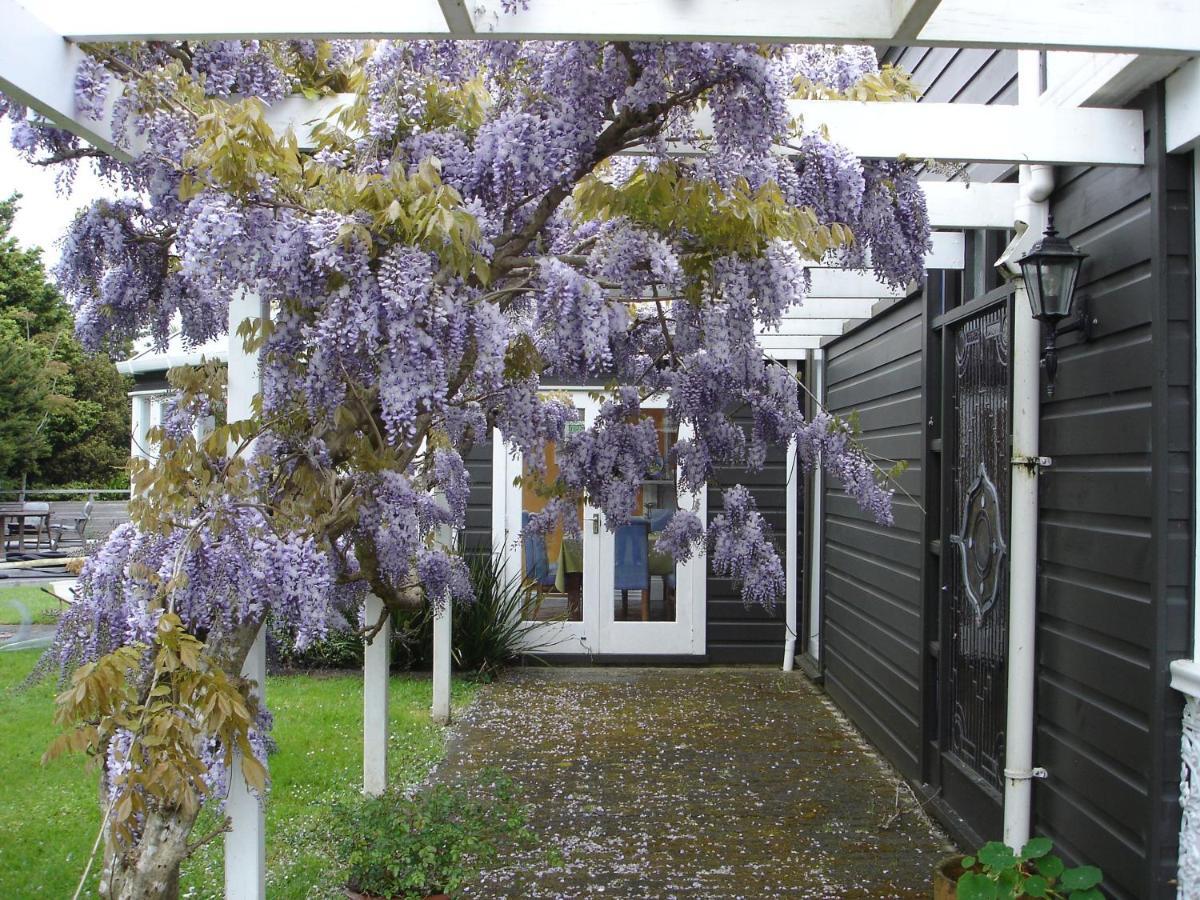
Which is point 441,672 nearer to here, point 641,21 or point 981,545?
point 981,545

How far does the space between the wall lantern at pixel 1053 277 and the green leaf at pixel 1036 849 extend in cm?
127

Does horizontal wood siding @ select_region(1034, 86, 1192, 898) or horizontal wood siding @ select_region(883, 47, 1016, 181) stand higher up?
horizontal wood siding @ select_region(883, 47, 1016, 181)

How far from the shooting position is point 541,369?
8.88 ft

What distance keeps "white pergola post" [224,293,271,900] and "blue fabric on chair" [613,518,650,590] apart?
16.2ft

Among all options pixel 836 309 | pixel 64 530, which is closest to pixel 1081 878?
pixel 836 309

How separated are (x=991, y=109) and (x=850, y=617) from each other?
3682mm

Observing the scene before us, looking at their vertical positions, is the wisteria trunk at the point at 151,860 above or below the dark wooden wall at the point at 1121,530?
below

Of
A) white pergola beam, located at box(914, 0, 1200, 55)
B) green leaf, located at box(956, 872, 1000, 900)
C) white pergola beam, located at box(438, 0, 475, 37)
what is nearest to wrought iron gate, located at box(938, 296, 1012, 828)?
green leaf, located at box(956, 872, 1000, 900)

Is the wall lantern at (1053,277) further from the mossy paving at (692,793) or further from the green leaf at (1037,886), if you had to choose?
the mossy paving at (692,793)

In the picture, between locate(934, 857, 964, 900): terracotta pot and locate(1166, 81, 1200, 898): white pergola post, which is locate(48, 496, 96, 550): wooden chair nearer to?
locate(934, 857, 964, 900): terracotta pot

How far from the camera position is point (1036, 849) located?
2.41 m

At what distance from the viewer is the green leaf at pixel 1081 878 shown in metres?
2.23

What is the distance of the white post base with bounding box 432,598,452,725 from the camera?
211 inches

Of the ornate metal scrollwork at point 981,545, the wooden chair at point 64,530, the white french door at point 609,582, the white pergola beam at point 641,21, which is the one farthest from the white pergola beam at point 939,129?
the wooden chair at point 64,530
